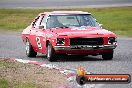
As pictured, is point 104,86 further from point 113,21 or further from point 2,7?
point 2,7

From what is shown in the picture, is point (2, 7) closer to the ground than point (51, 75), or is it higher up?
closer to the ground

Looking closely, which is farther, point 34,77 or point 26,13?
point 26,13

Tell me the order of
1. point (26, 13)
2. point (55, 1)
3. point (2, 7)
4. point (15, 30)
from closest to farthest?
point (15, 30) → point (26, 13) → point (2, 7) → point (55, 1)

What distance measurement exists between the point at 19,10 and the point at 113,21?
10.2 metres

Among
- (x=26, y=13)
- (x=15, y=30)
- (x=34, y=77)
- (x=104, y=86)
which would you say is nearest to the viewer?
(x=104, y=86)

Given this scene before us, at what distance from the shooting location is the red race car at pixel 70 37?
15539 mm

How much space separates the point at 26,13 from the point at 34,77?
31336mm

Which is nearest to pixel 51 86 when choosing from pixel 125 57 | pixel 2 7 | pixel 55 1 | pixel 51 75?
pixel 51 75

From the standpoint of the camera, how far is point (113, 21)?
36.1 metres

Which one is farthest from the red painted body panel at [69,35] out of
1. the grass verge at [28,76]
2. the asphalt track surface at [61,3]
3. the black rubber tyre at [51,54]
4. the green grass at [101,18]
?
the asphalt track surface at [61,3]

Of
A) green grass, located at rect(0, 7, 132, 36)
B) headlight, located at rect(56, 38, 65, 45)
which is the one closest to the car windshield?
headlight, located at rect(56, 38, 65, 45)

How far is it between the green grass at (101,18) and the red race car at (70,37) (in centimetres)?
1270

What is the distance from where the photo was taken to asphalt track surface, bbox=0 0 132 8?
46.5 meters

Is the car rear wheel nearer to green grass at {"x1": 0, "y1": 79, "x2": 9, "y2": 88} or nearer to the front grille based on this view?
the front grille
